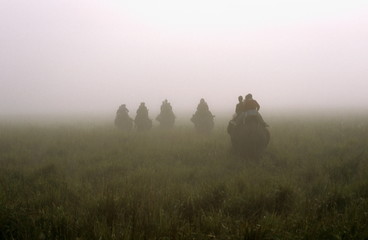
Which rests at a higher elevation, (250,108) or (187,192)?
(250,108)

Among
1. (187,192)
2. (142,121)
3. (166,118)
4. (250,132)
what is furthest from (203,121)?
(187,192)

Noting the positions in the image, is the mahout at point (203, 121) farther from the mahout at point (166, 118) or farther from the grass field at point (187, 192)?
the grass field at point (187, 192)

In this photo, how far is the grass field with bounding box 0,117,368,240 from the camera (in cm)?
396

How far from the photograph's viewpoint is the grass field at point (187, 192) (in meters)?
3.96

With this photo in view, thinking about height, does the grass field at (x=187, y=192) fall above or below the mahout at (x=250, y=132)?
below

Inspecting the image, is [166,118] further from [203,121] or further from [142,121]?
[203,121]

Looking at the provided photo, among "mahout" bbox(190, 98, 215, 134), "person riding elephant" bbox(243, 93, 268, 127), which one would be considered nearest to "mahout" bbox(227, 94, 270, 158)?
"person riding elephant" bbox(243, 93, 268, 127)

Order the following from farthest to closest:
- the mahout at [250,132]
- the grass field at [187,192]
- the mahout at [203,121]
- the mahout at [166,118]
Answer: the mahout at [166,118] < the mahout at [203,121] < the mahout at [250,132] < the grass field at [187,192]

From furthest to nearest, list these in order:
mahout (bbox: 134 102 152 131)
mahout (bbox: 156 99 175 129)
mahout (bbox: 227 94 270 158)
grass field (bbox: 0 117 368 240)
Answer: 1. mahout (bbox: 156 99 175 129)
2. mahout (bbox: 134 102 152 131)
3. mahout (bbox: 227 94 270 158)
4. grass field (bbox: 0 117 368 240)

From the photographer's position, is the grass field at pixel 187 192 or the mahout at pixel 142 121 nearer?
the grass field at pixel 187 192

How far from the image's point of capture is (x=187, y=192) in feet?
20.7

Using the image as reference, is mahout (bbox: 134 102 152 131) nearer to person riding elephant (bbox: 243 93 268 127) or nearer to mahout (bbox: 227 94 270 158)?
mahout (bbox: 227 94 270 158)

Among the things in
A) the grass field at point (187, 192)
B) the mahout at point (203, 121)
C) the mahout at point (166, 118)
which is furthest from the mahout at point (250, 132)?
the mahout at point (166, 118)

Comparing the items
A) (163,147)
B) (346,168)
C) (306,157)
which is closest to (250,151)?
(306,157)
